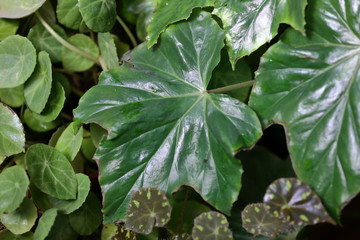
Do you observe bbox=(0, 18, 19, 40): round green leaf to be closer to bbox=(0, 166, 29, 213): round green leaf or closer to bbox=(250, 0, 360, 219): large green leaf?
bbox=(0, 166, 29, 213): round green leaf

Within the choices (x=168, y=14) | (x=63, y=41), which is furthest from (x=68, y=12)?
(x=168, y=14)

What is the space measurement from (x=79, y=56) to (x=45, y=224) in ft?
1.56

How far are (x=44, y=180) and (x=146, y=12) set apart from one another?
0.55m

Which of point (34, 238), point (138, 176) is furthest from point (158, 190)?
point (34, 238)

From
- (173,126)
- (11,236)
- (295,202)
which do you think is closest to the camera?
(295,202)

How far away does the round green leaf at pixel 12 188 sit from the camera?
90 centimetres

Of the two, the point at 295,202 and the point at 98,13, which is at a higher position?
the point at 98,13

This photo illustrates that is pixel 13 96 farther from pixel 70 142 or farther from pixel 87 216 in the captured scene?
pixel 87 216

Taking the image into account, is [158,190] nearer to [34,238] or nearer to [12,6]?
[34,238]

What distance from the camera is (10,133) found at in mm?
970

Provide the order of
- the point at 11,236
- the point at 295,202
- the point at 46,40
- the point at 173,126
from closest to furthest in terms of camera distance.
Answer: the point at 295,202
the point at 173,126
the point at 11,236
the point at 46,40

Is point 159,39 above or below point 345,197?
above

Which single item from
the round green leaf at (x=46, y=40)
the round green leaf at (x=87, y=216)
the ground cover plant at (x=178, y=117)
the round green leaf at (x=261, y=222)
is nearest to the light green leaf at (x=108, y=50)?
the ground cover plant at (x=178, y=117)

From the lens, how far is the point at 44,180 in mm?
957
